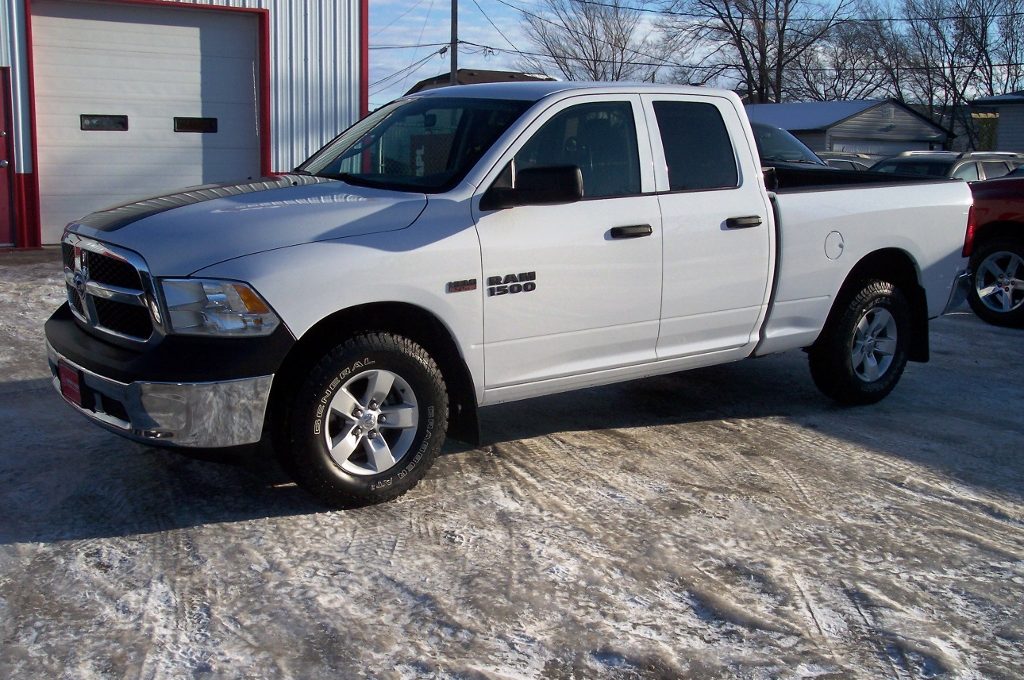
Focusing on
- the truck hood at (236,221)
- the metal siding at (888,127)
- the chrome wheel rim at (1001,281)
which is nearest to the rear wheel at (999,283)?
the chrome wheel rim at (1001,281)

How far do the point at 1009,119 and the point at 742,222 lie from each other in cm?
3636

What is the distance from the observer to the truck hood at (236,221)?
172 inches

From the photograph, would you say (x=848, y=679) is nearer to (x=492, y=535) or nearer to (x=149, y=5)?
(x=492, y=535)

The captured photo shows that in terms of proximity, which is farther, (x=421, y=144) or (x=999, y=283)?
(x=999, y=283)

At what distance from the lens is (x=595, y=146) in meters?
5.46

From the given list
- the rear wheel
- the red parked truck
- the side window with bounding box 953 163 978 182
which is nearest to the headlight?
the red parked truck

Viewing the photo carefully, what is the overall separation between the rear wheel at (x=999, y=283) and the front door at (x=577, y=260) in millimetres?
6051

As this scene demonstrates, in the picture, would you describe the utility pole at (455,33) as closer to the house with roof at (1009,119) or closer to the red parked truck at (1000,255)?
the house with roof at (1009,119)

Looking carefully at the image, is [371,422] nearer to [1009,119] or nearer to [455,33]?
[455,33]

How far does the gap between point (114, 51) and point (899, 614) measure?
40.5 ft

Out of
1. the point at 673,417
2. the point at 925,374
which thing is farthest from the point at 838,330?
the point at 925,374

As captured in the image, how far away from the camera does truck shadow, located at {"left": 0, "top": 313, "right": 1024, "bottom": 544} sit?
4.71 m

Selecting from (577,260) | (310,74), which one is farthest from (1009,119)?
(577,260)

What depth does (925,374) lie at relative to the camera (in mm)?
7988
